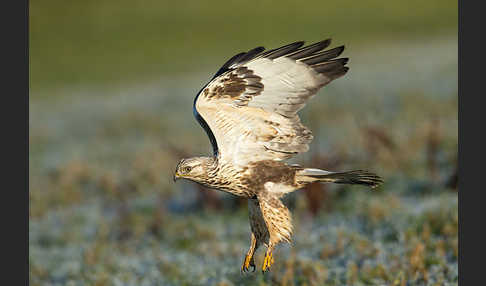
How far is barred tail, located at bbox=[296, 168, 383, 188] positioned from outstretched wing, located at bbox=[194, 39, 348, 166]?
30cm

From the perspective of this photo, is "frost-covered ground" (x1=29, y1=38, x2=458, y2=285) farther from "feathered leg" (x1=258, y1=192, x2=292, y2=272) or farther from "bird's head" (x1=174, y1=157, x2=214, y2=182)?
"bird's head" (x1=174, y1=157, x2=214, y2=182)

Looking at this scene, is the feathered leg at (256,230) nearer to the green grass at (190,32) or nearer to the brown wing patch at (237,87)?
the brown wing patch at (237,87)

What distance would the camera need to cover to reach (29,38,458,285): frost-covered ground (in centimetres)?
888

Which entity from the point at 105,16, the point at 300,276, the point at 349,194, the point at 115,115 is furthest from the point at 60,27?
the point at 300,276

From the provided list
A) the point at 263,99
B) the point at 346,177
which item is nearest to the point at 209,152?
the point at 263,99

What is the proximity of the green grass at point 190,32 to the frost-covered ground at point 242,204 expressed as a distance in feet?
31.4

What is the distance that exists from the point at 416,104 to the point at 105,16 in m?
28.5

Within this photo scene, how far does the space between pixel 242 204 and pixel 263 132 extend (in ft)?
20.9

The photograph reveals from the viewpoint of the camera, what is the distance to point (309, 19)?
35.0 metres

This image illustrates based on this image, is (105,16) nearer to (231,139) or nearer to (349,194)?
(349,194)

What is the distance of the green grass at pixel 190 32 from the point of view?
31.9 meters

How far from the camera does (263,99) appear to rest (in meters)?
6.16

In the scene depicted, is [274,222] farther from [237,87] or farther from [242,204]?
[242,204]

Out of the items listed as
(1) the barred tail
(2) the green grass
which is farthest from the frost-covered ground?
(2) the green grass
